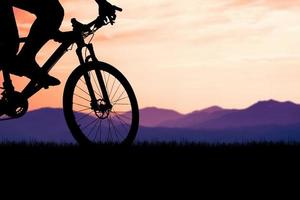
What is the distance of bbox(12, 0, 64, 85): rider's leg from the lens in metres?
8.32

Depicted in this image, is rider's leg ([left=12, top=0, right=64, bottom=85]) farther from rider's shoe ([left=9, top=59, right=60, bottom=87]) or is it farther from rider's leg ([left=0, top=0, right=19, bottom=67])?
rider's leg ([left=0, top=0, right=19, bottom=67])

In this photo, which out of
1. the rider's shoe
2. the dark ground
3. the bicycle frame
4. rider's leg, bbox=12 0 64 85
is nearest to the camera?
the dark ground

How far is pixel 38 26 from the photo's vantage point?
845 cm

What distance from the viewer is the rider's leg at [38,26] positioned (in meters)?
8.32

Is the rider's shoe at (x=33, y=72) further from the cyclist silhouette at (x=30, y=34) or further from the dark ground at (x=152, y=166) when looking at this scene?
the dark ground at (x=152, y=166)

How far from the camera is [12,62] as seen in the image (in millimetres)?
8539

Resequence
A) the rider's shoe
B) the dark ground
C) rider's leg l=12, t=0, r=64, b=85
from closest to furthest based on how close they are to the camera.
Answer: the dark ground, rider's leg l=12, t=0, r=64, b=85, the rider's shoe

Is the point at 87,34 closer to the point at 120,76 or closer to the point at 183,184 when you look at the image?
the point at 120,76

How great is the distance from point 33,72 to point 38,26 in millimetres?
630

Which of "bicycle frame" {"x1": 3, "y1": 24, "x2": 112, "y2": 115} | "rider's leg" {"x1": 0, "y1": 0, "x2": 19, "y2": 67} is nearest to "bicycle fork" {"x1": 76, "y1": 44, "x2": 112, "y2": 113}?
"bicycle frame" {"x1": 3, "y1": 24, "x2": 112, "y2": 115}

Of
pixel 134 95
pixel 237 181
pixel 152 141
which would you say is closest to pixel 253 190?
pixel 237 181

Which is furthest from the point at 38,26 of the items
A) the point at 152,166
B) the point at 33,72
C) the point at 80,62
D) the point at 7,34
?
the point at 152,166

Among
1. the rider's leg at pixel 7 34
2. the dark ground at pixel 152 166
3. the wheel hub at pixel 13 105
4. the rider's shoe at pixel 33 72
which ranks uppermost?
the rider's leg at pixel 7 34

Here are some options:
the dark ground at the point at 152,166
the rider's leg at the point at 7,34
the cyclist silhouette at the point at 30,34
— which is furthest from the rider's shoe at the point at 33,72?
the dark ground at the point at 152,166
